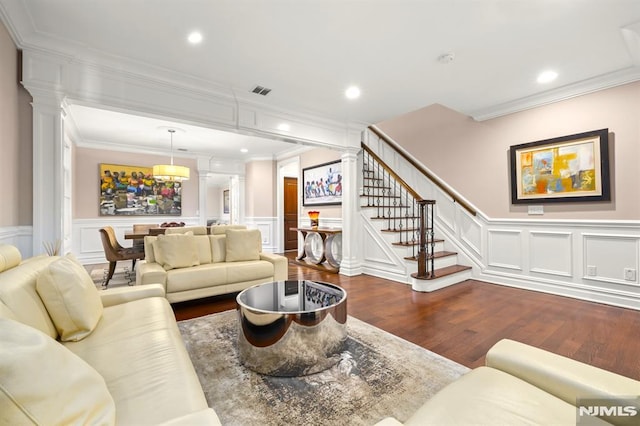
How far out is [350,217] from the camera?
4.93 m

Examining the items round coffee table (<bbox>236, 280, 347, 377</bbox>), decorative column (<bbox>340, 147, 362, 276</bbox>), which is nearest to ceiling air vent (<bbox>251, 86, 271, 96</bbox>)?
decorative column (<bbox>340, 147, 362, 276</bbox>)

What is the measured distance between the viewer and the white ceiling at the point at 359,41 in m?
2.22

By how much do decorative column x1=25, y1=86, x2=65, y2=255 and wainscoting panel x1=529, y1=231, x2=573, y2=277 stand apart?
537 centimetres

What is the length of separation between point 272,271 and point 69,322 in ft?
7.70

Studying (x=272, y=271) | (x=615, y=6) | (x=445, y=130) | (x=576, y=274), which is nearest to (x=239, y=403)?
(x=272, y=271)

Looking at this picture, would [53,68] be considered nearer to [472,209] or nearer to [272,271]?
[272,271]

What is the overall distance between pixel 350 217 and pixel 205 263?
2391 millimetres

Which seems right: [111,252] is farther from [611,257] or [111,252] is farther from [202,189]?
[611,257]

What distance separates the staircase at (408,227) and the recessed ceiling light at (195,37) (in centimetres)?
316

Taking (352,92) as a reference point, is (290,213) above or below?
below

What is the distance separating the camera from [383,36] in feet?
8.42

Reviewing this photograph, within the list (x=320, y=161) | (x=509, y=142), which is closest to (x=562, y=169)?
(x=509, y=142)

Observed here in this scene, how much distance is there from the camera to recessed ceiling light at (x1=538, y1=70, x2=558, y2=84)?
127 inches
